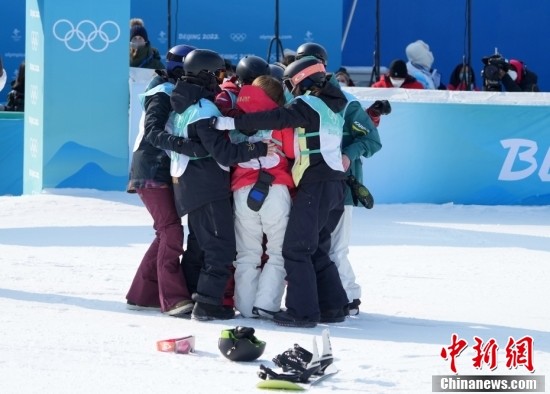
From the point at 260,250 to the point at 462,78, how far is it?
8.05m

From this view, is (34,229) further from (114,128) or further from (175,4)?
(175,4)

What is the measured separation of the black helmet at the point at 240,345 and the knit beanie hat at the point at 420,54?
9.08 m

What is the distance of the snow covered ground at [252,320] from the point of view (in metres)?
6.21

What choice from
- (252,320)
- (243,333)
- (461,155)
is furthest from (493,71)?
(243,333)

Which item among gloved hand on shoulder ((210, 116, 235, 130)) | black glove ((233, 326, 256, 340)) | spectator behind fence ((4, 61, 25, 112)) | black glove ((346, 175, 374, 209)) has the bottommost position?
black glove ((233, 326, 256, 340))

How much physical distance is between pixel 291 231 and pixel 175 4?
8885 mm

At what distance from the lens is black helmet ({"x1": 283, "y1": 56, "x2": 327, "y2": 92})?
754 cm

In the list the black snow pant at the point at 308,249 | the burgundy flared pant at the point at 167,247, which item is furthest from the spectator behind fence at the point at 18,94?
the black snow pant at the point at 308,249

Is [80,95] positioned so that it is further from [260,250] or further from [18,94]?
[260,250]

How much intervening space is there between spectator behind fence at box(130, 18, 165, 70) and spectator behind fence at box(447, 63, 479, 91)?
11.7 ft

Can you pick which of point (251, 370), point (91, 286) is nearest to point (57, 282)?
point (91, 286)

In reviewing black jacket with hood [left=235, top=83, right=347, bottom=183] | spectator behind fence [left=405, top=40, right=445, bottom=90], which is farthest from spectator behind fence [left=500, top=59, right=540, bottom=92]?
black jacket with hood [left=235, top=83, right=347, bottom=183]

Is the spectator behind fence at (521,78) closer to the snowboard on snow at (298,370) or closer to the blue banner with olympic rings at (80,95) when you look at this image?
the blue banner with olympic rings at (80,95)

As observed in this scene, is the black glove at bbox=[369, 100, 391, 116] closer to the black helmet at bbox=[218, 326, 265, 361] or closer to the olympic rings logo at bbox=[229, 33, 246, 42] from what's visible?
the black helmet at bbox=[218, 326, 265, 361]
